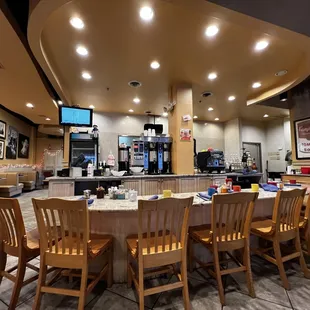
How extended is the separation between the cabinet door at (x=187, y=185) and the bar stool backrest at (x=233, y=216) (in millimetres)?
2071

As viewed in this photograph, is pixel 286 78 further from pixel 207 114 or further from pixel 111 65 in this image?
pixel 111 65

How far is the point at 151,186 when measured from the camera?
3850 mm

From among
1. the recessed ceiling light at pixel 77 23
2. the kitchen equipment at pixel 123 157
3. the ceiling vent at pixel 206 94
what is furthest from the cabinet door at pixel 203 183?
the recessed ceiling light at pixel 77 23

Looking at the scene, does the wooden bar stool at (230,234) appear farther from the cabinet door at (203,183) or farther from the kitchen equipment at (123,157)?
the kitchen equipment at (123,157)

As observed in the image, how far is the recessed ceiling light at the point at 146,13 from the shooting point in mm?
2345

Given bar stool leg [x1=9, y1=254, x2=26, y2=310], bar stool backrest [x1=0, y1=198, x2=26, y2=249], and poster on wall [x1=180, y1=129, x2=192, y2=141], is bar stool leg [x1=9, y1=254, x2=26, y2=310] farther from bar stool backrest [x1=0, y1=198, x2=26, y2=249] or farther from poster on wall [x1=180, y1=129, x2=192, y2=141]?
poster on wall [x1=180, y1=129, x2=192, y2=141]

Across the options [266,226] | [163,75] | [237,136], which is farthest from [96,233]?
[237,136]

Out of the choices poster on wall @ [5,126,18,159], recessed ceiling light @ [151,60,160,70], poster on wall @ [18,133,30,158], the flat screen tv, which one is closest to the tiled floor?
the flat screen tv

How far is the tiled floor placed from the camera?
167 centimetres

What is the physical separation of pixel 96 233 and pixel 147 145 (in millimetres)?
2587

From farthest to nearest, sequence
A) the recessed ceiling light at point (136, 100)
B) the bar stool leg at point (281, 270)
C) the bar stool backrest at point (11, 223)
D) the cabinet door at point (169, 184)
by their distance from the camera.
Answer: the recessed ceiling light at point (136, 100) < the cabinet door at point (169, 184) < the bar stool leg at point (281, 270) < the bar stool backrest at point (11, 223)

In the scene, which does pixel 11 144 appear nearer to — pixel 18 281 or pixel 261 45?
pixel 18 281

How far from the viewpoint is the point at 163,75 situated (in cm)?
404

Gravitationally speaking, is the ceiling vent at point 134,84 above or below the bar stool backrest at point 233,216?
above
